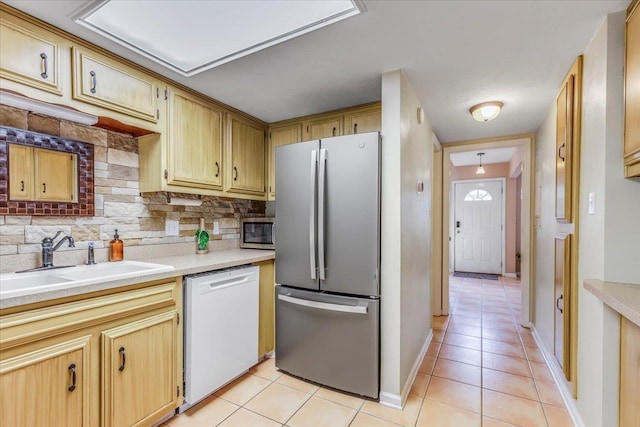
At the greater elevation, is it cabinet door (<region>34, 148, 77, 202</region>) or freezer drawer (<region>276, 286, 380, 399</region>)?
cabinet door (<region>34, 148, 77, 202</region>)

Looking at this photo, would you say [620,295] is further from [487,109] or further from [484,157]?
[484,157]

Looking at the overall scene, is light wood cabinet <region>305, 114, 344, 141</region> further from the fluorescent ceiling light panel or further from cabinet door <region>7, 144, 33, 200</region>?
cabinet door <region>7, 144, 33, 200</region>

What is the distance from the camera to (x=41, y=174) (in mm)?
1742

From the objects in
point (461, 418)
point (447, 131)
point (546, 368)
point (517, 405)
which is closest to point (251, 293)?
point (461, 418)

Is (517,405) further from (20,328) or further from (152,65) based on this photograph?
(152,65)

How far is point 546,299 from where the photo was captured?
2.72 metres

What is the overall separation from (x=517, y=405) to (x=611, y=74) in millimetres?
2000

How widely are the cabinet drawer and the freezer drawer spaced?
88cm

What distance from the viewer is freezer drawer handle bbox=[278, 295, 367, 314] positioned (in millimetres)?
2000

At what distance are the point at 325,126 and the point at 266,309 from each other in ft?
5.52

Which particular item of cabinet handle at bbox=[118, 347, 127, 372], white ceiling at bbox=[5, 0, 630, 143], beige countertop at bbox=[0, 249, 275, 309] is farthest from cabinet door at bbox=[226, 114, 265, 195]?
cabinet handle at bbox=[118, 347, 127, 372]

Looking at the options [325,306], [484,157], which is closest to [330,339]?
[325,306]

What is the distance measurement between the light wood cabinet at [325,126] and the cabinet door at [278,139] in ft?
0.41

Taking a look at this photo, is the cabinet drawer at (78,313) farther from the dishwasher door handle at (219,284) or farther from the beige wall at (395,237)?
the beige wall at (395,237)
